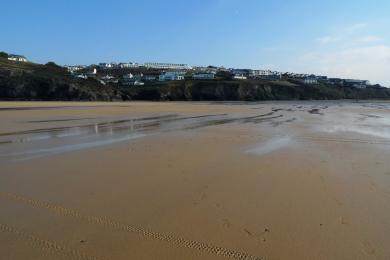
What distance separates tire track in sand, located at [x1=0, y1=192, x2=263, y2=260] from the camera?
432cm

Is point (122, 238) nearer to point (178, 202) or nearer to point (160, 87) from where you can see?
point (178, 202)

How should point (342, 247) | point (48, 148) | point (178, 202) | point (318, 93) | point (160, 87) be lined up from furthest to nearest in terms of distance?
point (318, 93) → point (160, 87) → point (48, 148) → point (178, 202) → point (342, 247)

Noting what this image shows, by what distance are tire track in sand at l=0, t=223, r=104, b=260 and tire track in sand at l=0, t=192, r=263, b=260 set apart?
744mm

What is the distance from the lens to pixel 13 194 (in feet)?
21.5

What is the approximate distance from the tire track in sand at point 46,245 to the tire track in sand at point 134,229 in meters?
0.74

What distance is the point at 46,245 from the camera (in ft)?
14.5

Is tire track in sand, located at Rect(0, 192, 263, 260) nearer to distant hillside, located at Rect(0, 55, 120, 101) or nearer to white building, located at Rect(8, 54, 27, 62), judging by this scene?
distant hillside, located at Rect(0, 55, 120, 101)

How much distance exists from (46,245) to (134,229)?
39.7 inches

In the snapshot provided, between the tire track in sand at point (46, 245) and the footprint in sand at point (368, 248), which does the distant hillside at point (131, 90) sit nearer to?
the tire track in sand at point (46, 245)

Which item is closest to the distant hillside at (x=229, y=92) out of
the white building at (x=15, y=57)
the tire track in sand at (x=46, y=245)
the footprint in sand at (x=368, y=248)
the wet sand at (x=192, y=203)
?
the white building at (x=15, y=57)

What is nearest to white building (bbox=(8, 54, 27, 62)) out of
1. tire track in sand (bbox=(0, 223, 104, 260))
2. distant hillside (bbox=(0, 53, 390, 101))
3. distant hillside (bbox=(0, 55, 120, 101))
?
distant hillside (bbox=(0, 53, 390, 101))

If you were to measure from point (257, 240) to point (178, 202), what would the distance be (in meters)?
1.82

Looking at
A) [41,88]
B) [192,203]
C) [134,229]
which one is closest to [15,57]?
[41,88]

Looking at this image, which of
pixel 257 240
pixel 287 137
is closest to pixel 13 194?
pixel 257 240
